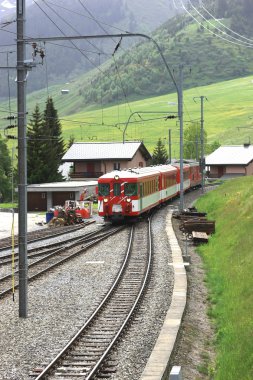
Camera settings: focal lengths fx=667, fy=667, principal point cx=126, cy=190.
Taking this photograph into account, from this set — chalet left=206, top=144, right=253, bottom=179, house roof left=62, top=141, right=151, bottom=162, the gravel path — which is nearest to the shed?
house roof left=62, top=141, right=151, bottom=162

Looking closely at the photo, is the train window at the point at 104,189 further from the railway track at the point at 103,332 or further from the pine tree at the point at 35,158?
the pine tree at the point at 35,158

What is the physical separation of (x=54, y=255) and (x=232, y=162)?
7688 cm

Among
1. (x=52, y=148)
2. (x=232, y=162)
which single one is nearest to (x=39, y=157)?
(x=52, y=148)

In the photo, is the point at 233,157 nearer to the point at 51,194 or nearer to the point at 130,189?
the point at 51,194

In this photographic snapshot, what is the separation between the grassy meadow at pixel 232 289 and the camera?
1192 centimetres

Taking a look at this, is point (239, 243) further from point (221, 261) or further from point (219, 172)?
point (219, 172)

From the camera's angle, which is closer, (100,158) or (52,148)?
(52,148)

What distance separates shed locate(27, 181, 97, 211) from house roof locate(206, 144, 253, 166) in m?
44.2

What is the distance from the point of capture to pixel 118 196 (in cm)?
3788

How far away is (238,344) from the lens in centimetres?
1277

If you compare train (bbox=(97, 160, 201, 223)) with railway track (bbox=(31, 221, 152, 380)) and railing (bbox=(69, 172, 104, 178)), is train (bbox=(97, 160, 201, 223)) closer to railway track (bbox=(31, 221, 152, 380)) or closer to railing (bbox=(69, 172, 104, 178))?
railway track (bbox=(31, 221, 152, 380))

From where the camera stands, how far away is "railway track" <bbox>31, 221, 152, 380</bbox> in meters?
11.9

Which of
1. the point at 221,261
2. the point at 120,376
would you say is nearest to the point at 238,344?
the point at 120,376

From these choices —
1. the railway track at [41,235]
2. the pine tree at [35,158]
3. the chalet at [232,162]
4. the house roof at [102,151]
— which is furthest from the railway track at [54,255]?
the chalet at [232,162]
